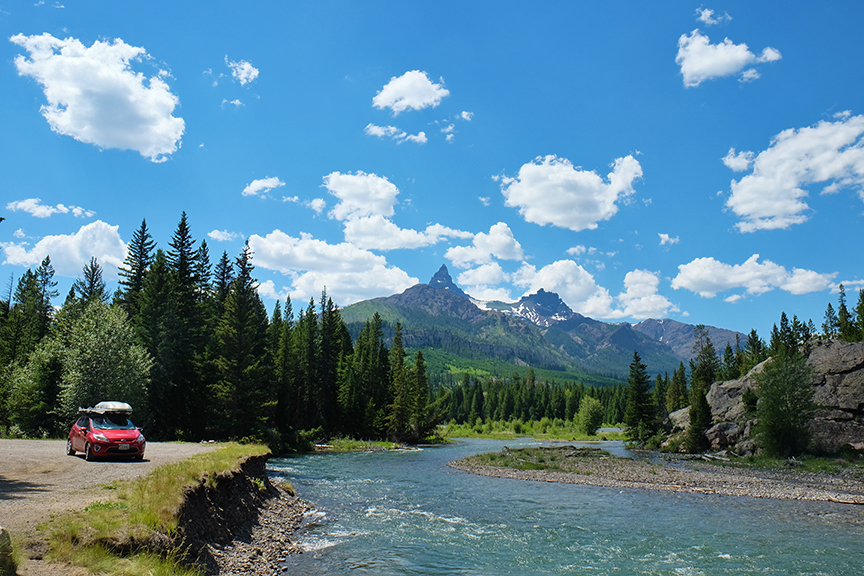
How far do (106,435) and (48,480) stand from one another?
619 centimetres

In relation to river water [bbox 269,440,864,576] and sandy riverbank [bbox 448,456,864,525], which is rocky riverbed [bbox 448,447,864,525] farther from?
river water [bbox 269,440,864,576]

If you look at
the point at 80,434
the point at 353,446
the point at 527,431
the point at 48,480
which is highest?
the point at 80,434

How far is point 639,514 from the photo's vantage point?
27172mm

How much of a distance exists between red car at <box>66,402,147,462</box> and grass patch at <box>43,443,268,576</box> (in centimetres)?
769

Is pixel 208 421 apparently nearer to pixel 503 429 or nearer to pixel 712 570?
pixel 712 570

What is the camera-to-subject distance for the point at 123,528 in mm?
11938

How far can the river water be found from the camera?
705 inches

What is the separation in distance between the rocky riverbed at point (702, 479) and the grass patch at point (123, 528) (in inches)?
1250

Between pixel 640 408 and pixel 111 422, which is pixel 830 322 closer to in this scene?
pixel 640 408

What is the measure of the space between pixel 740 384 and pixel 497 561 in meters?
73.2

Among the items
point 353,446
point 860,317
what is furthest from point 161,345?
point 860,317

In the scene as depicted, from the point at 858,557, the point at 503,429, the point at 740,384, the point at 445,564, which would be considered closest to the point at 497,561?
the point at 445,564

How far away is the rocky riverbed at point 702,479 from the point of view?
33344mm

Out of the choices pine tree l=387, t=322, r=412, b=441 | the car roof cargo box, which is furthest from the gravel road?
pine tree l=387, t=322, r=412, b=441
